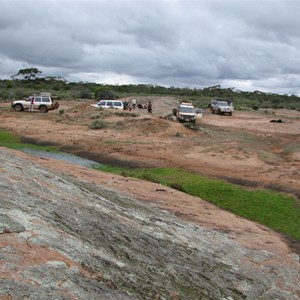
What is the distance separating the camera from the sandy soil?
44.8ft

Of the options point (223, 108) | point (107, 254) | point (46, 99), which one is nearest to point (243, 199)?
point (107, 254)

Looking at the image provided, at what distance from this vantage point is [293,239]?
1274cm

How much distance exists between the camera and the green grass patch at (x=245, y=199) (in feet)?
47.6

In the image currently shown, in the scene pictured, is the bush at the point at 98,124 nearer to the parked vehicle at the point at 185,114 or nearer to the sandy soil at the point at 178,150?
the sandy soil at the point at 178,150

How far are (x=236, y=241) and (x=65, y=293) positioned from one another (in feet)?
21.5

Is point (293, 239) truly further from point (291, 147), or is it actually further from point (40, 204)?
point (291, 147)

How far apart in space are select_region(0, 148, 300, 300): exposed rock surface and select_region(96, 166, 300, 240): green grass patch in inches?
158

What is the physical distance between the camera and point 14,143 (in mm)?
27609

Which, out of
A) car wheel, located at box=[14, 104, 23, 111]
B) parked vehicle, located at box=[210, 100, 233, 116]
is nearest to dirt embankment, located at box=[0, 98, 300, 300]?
car wheel, located at box=[14, 104, 23, 111]

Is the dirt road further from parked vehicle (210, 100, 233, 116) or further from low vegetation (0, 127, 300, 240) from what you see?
parked vehicle (210, 100, 233, 116)

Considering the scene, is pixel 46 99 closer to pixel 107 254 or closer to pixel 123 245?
pixel 123 245

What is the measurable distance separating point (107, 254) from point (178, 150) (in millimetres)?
20483

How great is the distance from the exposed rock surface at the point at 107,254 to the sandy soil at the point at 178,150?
89.7 inches

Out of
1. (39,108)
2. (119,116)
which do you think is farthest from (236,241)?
(39,108)
